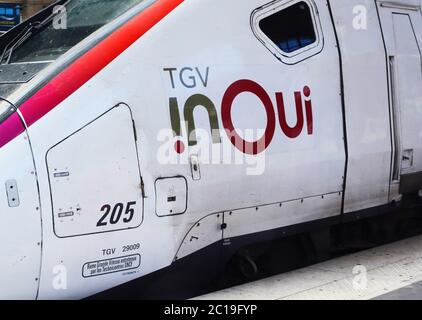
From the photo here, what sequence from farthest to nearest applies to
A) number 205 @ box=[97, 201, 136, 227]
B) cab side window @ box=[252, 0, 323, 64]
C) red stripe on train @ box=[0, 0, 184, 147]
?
cab side window @ box=[252, 0, 323, 64]
number 205 @ box=[97, 201, 136, 227]
red stripe on train @ box=[0, 0, 184, 147]

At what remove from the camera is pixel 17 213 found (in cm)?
388

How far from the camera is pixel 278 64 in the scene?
5.18 meters

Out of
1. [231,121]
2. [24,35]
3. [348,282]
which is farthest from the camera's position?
[24,35]

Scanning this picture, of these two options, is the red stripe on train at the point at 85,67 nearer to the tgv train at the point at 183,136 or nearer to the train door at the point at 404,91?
the tgv train at the point at 183,136

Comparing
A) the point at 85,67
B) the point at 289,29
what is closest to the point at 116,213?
the point at 85,67

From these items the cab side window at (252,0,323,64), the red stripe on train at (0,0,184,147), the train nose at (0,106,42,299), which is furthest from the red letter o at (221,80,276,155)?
the train nose at (0,106,42,299)

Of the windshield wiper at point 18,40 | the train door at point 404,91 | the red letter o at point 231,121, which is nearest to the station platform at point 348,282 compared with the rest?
the train door at point 404,91

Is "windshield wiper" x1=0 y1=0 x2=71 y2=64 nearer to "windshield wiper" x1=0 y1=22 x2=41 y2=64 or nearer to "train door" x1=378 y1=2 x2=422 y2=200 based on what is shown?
"windshield wiper" x1=0 y1=22 x2=41 y2=64

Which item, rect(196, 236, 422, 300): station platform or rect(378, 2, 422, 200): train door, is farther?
rect(378, 2, 422, 200): train door

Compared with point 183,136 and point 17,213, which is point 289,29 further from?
point 17,213

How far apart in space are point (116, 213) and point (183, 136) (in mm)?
681

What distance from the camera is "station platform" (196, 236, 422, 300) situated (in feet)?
15.7
